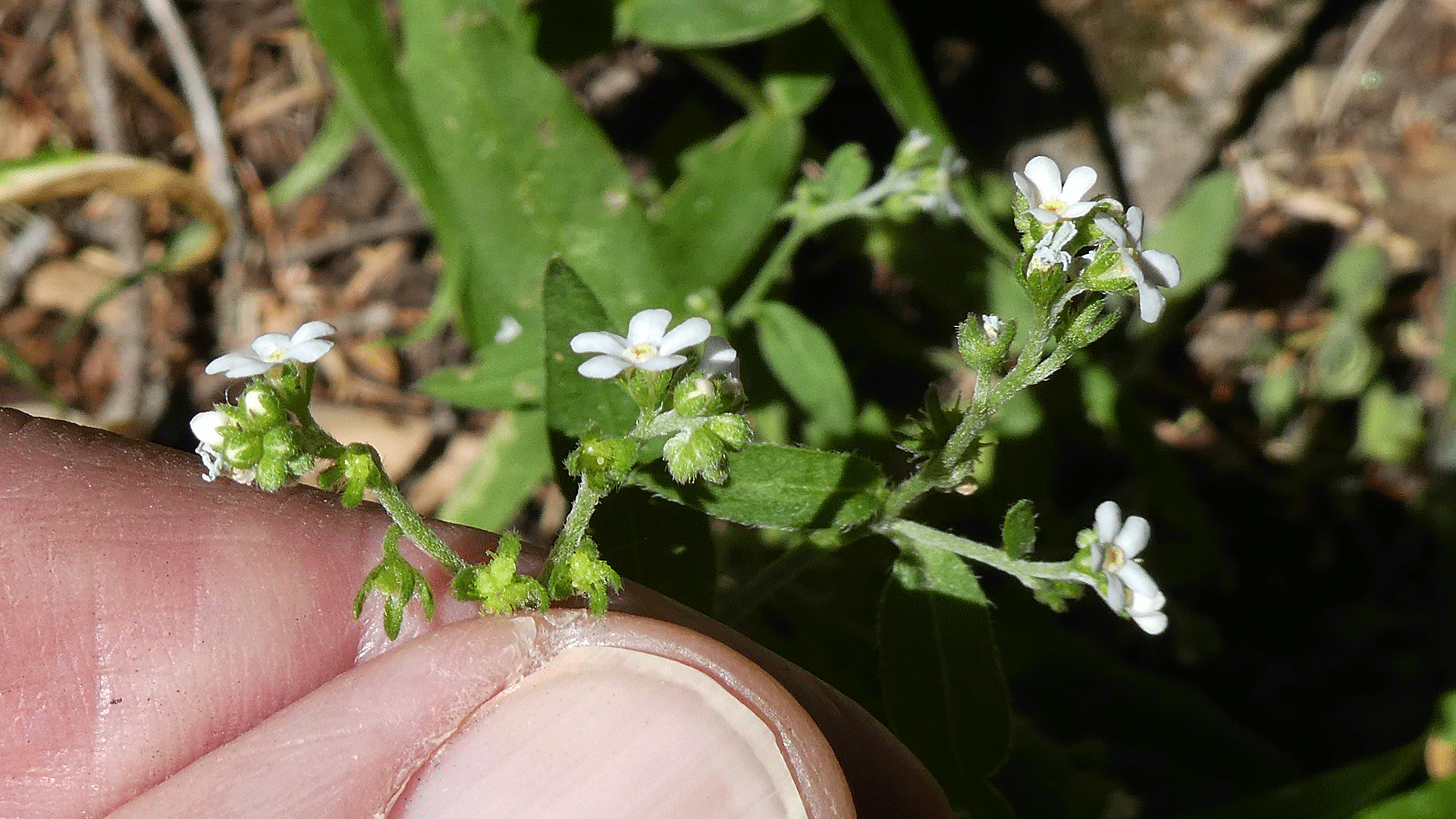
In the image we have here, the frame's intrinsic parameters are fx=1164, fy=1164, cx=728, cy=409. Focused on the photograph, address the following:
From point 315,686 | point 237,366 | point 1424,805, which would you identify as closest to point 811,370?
point 315,686

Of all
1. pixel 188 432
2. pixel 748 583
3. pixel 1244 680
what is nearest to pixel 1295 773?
pixel 1244 680

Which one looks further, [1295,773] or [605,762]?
[1295,773]

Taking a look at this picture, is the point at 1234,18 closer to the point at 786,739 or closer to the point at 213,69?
the point at 786,739

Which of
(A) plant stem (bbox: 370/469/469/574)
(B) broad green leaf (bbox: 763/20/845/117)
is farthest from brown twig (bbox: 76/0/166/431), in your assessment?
(A) plant stem (bbox: 370/469/469/574)

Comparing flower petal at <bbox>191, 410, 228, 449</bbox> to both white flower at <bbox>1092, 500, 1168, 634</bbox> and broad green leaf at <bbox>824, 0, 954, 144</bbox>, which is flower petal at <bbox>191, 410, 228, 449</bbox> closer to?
white flower at <bbox>1092, 500, 1168, 634</bbox>

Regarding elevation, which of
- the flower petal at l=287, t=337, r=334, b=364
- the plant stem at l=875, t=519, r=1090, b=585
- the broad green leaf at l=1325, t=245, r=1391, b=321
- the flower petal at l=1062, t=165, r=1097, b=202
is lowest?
the broad green leaf at l=1325, t=245, r=1391, b=321

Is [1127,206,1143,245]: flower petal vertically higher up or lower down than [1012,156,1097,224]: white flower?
lower down
